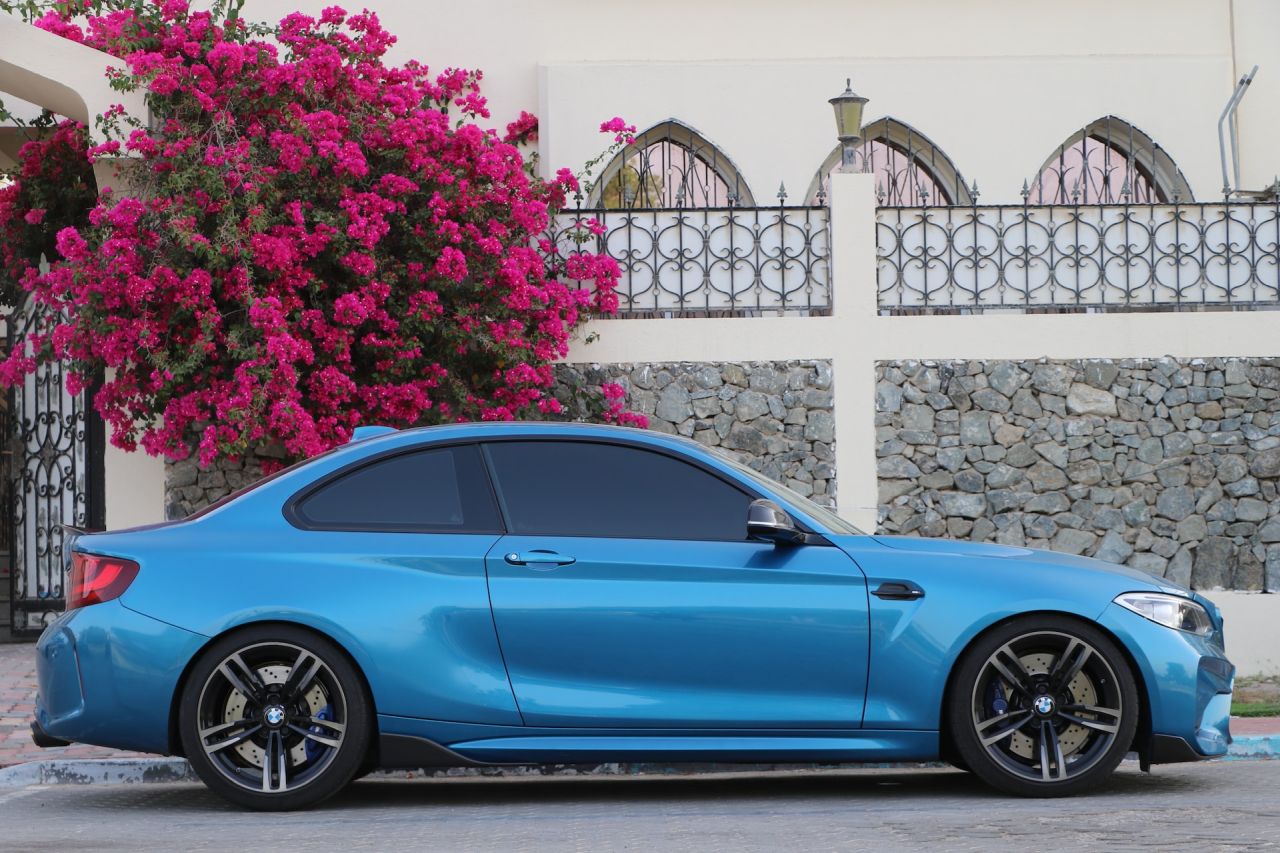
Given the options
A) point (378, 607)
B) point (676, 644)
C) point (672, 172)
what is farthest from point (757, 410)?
point (378, 607)

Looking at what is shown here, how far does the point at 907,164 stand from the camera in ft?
54.0

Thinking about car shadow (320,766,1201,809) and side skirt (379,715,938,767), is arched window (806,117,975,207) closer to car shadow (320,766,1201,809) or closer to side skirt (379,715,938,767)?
car shadow (320,766,1201,809)

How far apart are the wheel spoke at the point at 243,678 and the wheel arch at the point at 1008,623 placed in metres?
2.63

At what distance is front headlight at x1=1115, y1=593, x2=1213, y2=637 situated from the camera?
21.7ft

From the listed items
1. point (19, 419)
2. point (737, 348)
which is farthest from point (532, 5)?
point (19, 419)

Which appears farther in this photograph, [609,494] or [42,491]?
[42,491]

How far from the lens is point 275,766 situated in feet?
21.3

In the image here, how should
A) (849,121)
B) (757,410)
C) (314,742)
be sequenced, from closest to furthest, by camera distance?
(314,742) < (757,410) < (849,121)

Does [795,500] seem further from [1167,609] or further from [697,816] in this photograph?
[1167,609]

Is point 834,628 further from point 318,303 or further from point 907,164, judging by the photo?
point 907,164

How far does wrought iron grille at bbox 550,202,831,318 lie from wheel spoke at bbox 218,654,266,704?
655 centimetres

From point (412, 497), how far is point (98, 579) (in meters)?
1.25

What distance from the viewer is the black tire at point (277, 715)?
640 cm

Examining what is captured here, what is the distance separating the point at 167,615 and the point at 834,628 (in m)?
2.56
